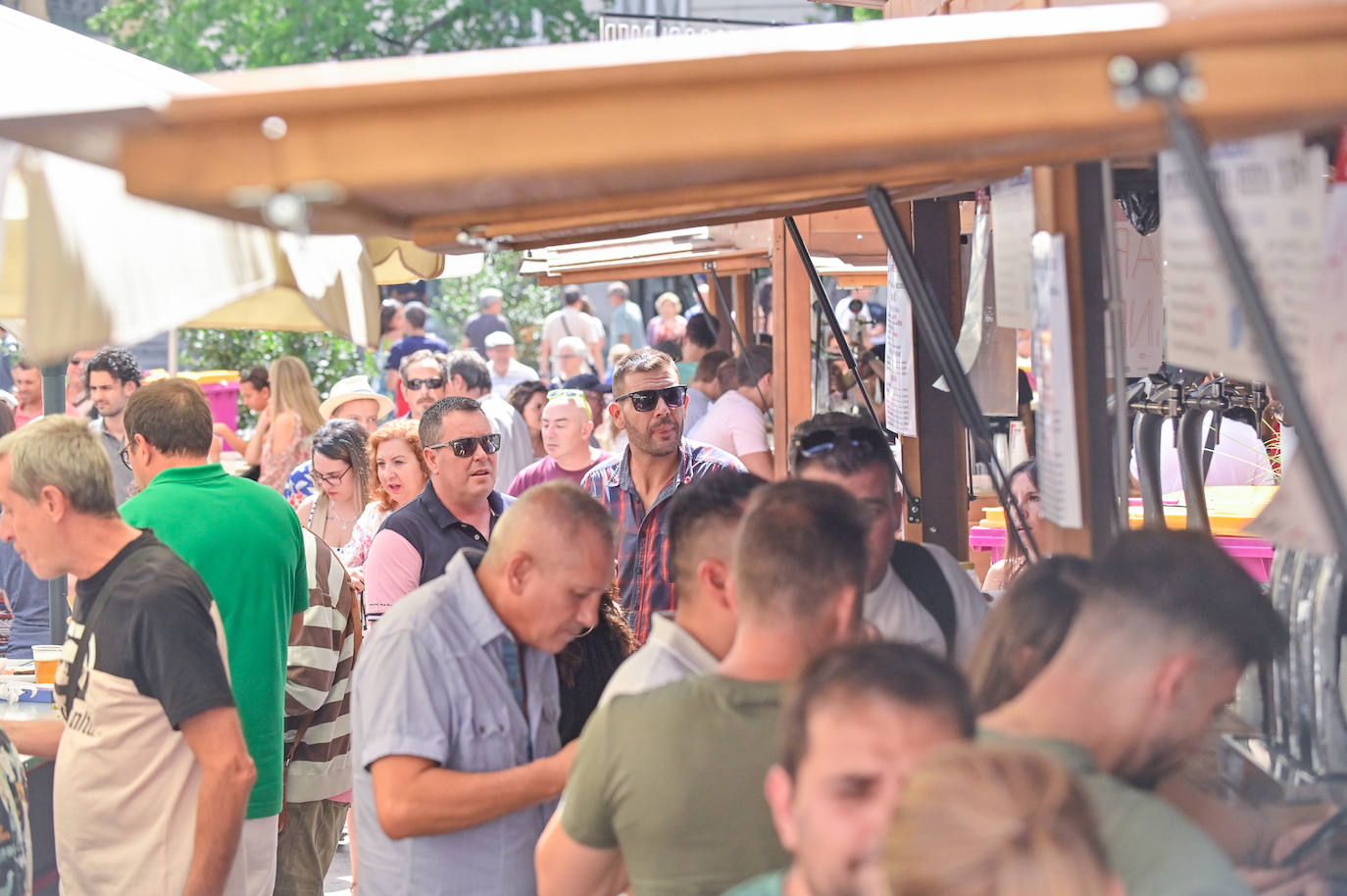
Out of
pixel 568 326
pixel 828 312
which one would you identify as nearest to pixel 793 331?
pixel 828 312

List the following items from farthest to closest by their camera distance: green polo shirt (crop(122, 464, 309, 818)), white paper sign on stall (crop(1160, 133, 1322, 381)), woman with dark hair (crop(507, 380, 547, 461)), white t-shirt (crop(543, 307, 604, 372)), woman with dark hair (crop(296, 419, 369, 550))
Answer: white t-shirt (crop(543, 307, 604, 372)), woman with dark hair (crop(507, 380, 547, 461)), woman with dark hair (crop(296, 419, 369, 550)), green polo shirt (crop(122, 464, 309, 818)), white paper sign on stall (crop(1160, 133, 1322, 381))

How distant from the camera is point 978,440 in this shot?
3.03 metres

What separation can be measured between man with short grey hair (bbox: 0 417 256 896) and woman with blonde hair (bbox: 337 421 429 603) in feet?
8.56

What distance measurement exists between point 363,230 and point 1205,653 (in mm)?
1485

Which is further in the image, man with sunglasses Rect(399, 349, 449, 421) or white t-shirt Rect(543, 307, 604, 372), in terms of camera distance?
white t-shirt Rect(543, 307, 604, 372)

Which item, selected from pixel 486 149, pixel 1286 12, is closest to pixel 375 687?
pixel 486 149

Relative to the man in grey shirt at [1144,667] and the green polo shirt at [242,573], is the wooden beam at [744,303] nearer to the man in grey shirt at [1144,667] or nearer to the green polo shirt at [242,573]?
the green polo shirt at [242,573]

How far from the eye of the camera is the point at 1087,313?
264 centimetres

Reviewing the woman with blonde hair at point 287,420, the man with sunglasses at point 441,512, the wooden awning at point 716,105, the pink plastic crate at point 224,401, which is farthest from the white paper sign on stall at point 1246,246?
the pink plastic crate at point 224,401

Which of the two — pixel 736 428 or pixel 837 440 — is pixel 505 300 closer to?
pixel 736 428

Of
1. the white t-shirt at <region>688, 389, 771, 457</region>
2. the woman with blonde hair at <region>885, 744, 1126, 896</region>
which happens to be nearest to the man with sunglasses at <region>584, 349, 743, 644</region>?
the white t-shirt at <region>688, 389, 771, 457</region>

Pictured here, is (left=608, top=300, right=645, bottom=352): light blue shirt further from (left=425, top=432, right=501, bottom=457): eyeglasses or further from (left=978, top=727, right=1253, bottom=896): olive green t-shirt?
(left=978, top=727, right=1253, bottom=896): olive green t-shirt

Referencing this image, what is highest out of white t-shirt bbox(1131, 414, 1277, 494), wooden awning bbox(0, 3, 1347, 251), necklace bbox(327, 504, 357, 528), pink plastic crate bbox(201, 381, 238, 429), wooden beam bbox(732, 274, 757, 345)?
wooden beam bbox(732, 274, 757, 345)

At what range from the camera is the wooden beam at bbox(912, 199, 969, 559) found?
4.93 meters
